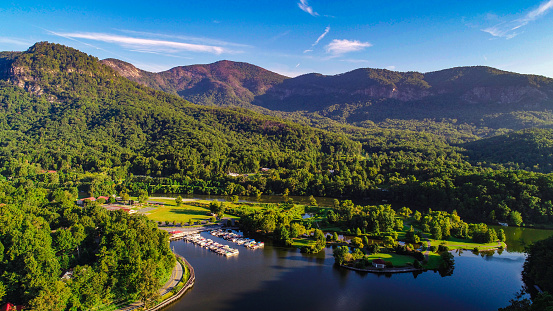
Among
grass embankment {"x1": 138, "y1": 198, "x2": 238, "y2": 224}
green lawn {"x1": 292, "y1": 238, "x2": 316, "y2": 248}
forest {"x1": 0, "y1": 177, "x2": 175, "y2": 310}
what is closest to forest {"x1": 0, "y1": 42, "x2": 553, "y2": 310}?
forest {"x1": 0, "y1": 177, "x2": 175, "y2": 310}

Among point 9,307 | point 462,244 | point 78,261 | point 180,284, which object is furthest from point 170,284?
point 462,244

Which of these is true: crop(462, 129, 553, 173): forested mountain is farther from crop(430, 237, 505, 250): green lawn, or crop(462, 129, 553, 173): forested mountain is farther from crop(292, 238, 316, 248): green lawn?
crop(292, 238, 316, 248): green lawn

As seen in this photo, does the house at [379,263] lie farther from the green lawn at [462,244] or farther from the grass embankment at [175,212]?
the grass embankment at [175,212]

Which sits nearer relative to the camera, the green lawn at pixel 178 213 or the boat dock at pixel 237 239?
the boat dock at pixel 237 239

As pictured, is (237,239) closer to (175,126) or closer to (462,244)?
(462,244)

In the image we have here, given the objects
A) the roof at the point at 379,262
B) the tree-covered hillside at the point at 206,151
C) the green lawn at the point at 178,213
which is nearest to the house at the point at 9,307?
the green lawn at the point at 178,213

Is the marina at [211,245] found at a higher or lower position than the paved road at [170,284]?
higher

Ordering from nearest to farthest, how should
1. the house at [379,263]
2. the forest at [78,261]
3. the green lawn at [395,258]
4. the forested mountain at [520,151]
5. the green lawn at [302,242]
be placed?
the forest at [78,261] → the house at [379,263] → the green lawn at [395,258] → the green lawn at [302,242] → the forested mountain at [520,151]
